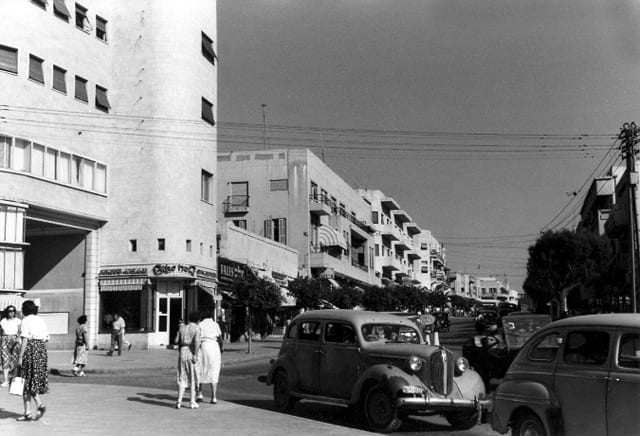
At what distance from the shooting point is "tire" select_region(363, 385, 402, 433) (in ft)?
37.9

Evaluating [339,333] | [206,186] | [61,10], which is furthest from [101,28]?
[339,333]

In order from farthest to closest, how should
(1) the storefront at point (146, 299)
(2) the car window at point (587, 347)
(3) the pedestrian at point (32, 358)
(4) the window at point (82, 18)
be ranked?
(1) the storefront at point (146, 299)
(4) the window at point (82, 18)
(3) the pedestrian at point (32, 358)
(2) the car window at point (587, 347)

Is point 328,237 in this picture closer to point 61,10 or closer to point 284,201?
point 284,201

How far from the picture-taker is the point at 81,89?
37.1 meters

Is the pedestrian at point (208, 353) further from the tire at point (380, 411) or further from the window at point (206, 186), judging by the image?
the window at point (206, 186)

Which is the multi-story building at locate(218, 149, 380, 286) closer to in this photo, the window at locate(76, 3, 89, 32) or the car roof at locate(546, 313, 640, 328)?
the window at locate(76, 3, 89, 32)

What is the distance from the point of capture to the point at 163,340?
38312 mm

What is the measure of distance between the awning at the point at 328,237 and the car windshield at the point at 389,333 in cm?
4945

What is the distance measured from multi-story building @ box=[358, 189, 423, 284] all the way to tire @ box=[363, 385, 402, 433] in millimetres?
77452

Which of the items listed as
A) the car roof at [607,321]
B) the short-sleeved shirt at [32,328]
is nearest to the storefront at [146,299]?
the short-sleeved shirt at [32,328]

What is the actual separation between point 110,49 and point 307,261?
2563 cm

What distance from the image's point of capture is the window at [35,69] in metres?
33.6

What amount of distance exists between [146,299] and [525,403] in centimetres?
3120

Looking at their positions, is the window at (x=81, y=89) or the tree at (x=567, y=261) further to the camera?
the tree at (x=567, y=261)
